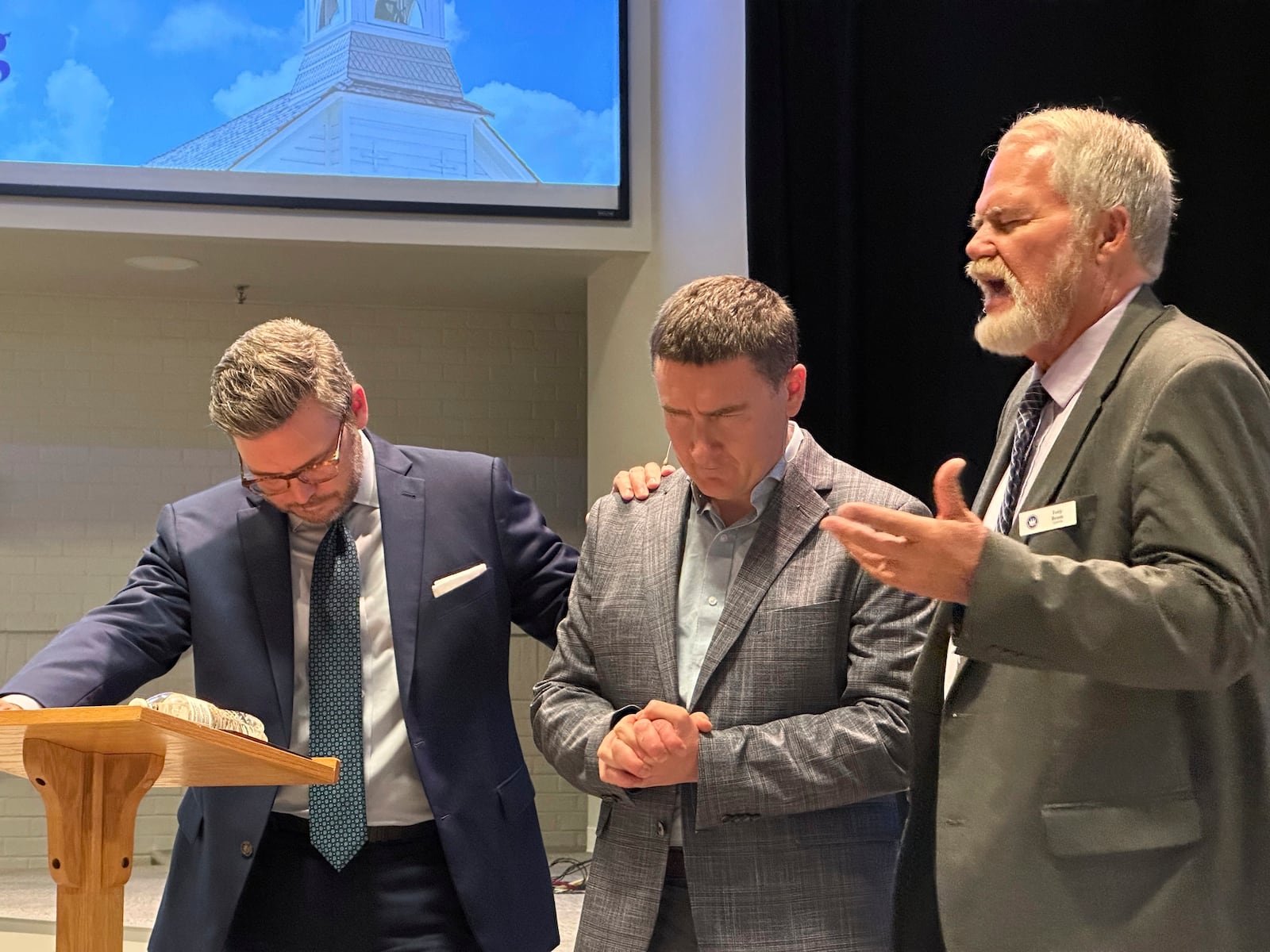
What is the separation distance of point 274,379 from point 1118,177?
1394 mm

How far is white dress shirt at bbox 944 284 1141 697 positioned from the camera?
5.63 feet

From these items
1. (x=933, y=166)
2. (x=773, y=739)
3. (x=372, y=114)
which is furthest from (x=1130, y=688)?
(x=372, y=114)

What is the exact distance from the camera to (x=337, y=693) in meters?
2.35

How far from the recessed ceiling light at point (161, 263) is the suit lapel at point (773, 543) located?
5.30m

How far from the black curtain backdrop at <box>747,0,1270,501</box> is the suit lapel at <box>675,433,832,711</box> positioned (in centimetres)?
189

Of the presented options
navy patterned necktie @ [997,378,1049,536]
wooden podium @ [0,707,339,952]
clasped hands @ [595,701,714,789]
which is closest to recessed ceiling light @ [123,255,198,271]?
wooden podium @ [0,707,339,952]

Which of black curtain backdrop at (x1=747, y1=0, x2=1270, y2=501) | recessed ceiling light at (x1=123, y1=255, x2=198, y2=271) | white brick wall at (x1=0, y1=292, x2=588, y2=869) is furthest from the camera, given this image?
white brick wall at (x1=0, y1=292, x2=588, y2=869)

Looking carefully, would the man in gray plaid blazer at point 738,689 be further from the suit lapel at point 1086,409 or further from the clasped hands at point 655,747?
the suit lapel at point 1086,409

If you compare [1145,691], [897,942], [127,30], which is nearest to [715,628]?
[897,942]

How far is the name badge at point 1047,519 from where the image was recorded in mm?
1566

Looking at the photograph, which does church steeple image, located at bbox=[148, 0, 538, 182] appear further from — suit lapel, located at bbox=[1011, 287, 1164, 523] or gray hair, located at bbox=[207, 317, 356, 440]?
suit lapel, located at bbox=[1011, 287, 1164, 523]

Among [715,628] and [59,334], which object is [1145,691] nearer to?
[715,628]

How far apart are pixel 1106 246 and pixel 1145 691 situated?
1.88 feet

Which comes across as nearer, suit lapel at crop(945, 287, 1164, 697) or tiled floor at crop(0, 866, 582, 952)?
suit lapel at crop(945, 287, 1164, 697)
